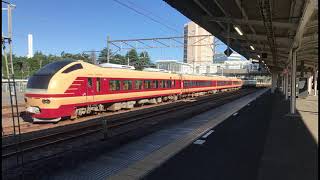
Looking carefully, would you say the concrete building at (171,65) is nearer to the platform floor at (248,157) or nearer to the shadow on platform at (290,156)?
the platform floor at (248,157)

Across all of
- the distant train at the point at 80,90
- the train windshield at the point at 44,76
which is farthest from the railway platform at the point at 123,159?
the train windshield at the point at 44,76

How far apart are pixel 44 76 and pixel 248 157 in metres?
11.6

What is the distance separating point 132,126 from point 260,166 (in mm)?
8858

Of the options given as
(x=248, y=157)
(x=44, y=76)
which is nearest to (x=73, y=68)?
(x=44, y=76)

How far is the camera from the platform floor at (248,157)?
8023mm

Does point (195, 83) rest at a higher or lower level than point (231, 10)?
lower

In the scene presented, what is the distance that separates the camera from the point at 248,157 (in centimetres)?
986

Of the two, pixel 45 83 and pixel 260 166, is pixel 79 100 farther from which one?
pixel 260 166

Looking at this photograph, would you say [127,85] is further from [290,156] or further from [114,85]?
[290,156]

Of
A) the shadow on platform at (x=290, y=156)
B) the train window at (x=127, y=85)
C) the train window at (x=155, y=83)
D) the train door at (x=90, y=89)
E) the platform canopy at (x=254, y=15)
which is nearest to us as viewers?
the shadow on platform at (x=290, y=156)

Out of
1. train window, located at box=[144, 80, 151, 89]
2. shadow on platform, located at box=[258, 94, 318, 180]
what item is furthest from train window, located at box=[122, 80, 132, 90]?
shadow on platform, located at box=[258, 94, 318, 180]

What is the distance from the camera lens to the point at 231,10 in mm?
20844

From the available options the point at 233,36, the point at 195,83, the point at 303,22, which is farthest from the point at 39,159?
the point at 195,83

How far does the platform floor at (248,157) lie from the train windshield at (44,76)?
8.17 m
